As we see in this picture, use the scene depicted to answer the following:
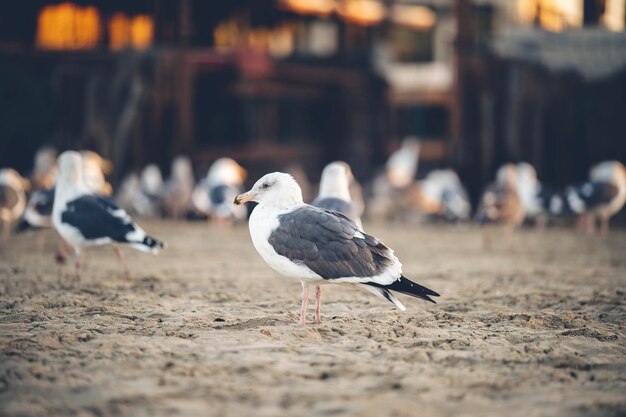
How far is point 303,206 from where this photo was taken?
645cm

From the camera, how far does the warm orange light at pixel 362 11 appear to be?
2289 cm

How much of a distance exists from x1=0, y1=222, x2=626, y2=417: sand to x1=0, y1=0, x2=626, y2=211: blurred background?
674cm

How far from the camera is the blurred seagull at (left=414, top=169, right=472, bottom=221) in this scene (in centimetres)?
1578

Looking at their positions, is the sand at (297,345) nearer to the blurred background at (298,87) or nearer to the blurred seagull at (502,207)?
the blurred seagull at (502,207)

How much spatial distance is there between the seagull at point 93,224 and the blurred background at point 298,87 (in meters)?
8.64

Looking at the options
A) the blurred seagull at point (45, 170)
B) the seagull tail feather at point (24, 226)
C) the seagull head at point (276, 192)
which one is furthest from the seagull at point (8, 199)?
the seagull head at point (276, 192)

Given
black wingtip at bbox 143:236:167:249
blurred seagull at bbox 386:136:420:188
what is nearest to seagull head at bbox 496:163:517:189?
blurred seagull at bbox 386:136:420:188

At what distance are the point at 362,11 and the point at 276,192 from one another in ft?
60.5

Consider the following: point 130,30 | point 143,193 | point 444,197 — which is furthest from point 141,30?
point 444,197

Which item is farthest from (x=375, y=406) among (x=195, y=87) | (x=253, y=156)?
(x=195, y=87)

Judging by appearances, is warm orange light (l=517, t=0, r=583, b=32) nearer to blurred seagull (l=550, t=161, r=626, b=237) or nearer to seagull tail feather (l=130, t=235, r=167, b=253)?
blurred seagull (l=550, t=161, r=626, b=237)

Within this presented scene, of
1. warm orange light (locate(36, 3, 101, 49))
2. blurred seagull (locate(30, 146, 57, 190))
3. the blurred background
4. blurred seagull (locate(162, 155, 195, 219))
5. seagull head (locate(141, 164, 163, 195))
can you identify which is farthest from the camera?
warm orange light (locate(36, 3, 101, 49))

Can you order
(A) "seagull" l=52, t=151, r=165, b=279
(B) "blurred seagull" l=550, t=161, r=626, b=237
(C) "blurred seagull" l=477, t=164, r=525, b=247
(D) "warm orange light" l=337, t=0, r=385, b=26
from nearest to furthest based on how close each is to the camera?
(A) "seagull" l=52, t=151, r=165, b=279 < (C) "blurred seagull" l=477, t=164, r=525, b=247 < (B) "blurred seagull" l=550, t=161, r=626, b=237 < (D) "warm orange light" l=337, t=0, r=385, b=26

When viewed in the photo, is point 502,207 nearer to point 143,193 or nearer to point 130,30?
point 143,193
